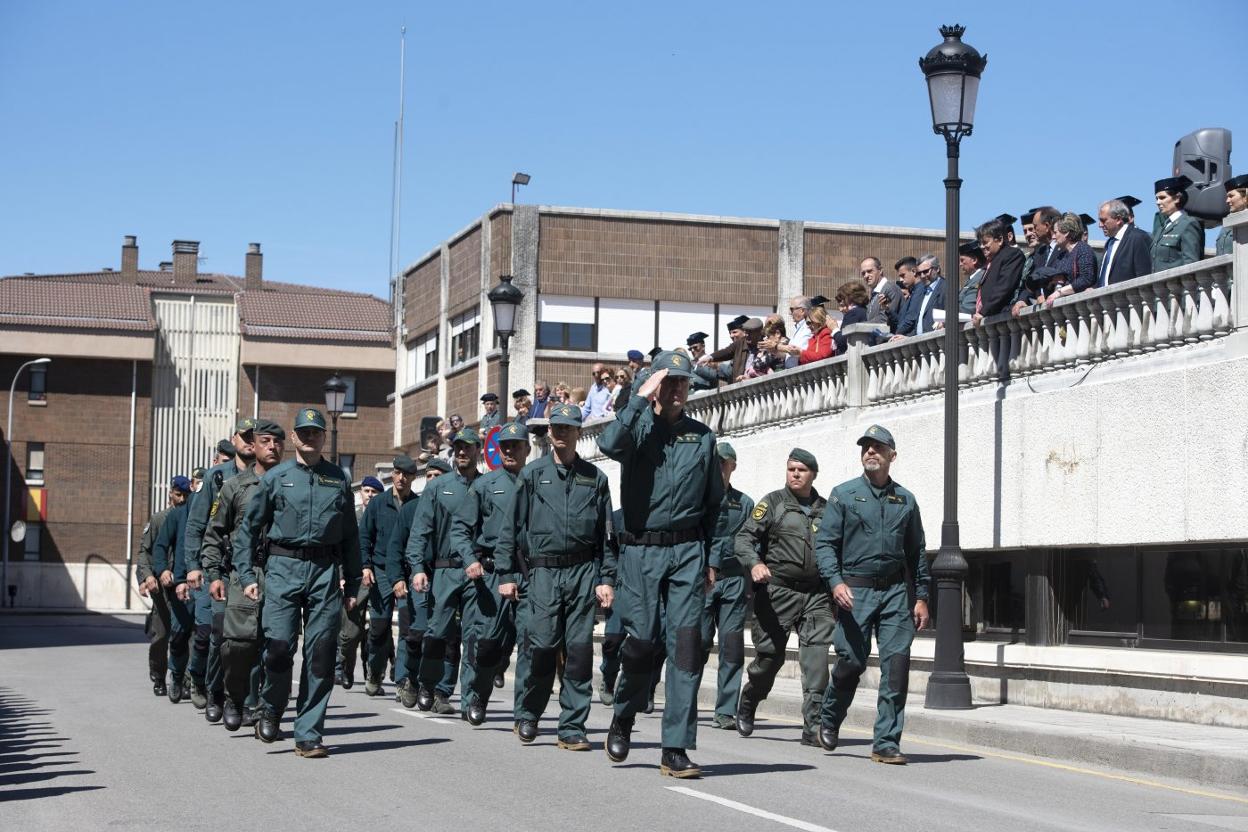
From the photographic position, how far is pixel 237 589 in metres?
13.2

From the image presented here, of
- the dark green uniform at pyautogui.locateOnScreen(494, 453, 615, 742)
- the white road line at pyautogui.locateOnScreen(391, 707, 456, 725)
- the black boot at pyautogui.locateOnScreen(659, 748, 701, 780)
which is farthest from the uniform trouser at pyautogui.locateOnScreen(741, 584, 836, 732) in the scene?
the black boot at pyautogui.locateOnScreen(659, 748, 701, 780)

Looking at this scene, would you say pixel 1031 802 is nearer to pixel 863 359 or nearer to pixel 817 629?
pixel 817 629

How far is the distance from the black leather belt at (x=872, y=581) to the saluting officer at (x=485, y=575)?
10.7 ft

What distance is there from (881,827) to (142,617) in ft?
216

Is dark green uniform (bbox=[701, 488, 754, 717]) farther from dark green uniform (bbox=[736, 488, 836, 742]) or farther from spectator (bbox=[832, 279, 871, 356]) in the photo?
spectator (bbox=[832, 279, 871, 356])

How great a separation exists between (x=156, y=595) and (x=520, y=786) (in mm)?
9006

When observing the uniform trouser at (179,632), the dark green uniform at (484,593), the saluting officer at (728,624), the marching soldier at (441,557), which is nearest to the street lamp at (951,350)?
the saluting officer at (728,624)

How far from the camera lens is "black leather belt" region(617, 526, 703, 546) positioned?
36.8 feet

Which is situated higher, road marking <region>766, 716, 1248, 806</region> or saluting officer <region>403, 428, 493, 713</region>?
saluting officer <region>403, 428, 493, 713</region>

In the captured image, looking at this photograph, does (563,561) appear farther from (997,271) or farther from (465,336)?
(465,336)

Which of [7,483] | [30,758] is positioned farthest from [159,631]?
[7,483]

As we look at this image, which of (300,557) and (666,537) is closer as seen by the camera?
(666,537)

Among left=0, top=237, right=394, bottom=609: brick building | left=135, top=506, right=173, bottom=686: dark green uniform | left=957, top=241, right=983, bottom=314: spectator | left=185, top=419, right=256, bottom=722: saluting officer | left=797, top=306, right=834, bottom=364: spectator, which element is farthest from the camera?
left=0, top=237, right=394, bottom=609: brick building

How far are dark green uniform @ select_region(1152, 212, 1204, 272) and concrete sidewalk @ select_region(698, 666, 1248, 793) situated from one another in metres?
3.81
